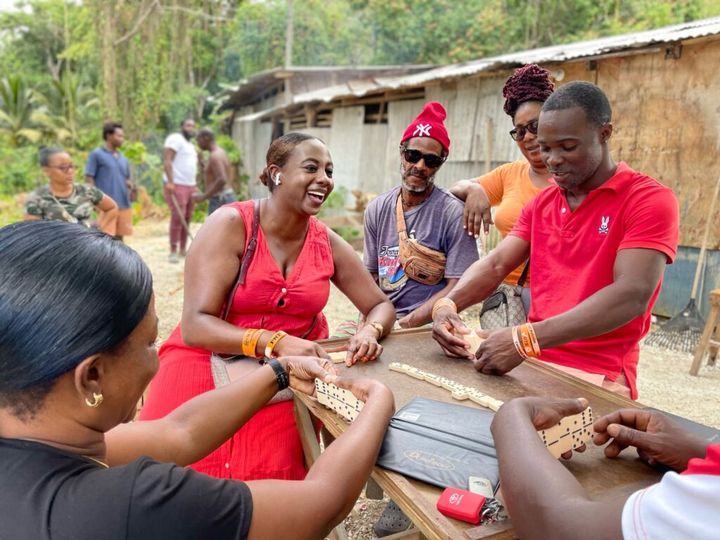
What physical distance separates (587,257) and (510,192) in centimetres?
100

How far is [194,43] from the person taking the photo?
20281 millimetres

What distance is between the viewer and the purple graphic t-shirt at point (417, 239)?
10.3 feet

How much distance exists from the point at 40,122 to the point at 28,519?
78.4 feet

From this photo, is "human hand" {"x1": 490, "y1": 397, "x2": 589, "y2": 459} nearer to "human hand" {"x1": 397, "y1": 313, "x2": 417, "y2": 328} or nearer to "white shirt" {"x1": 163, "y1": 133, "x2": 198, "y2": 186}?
"human hand" {"x1": 397, "y1": 313, "x2": 417, "y2": 328}

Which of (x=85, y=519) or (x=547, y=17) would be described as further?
(x=547, y=17)

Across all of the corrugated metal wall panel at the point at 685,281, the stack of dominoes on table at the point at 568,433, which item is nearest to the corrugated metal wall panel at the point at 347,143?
the corrugated metal wall panel at the point at 685,281

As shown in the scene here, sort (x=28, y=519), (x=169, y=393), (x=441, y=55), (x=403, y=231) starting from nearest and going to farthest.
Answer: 1. (x=28, y=519)
2. (x=169, y=393)
3. (x=403, y=231)
4. (x=441, y=55)

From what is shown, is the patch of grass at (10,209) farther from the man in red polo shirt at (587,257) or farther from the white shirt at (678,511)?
the white shirt at (678,511)

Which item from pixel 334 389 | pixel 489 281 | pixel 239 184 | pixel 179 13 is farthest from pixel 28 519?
pixel 239 184

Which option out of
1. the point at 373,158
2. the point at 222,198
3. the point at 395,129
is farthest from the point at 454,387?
the point at 373,158

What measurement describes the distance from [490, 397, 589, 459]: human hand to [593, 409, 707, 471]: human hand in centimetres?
9

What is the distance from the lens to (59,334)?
3.49 ft

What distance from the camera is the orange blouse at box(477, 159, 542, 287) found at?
10.2ft

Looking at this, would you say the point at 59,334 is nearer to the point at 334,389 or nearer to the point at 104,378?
the point at 104,378
